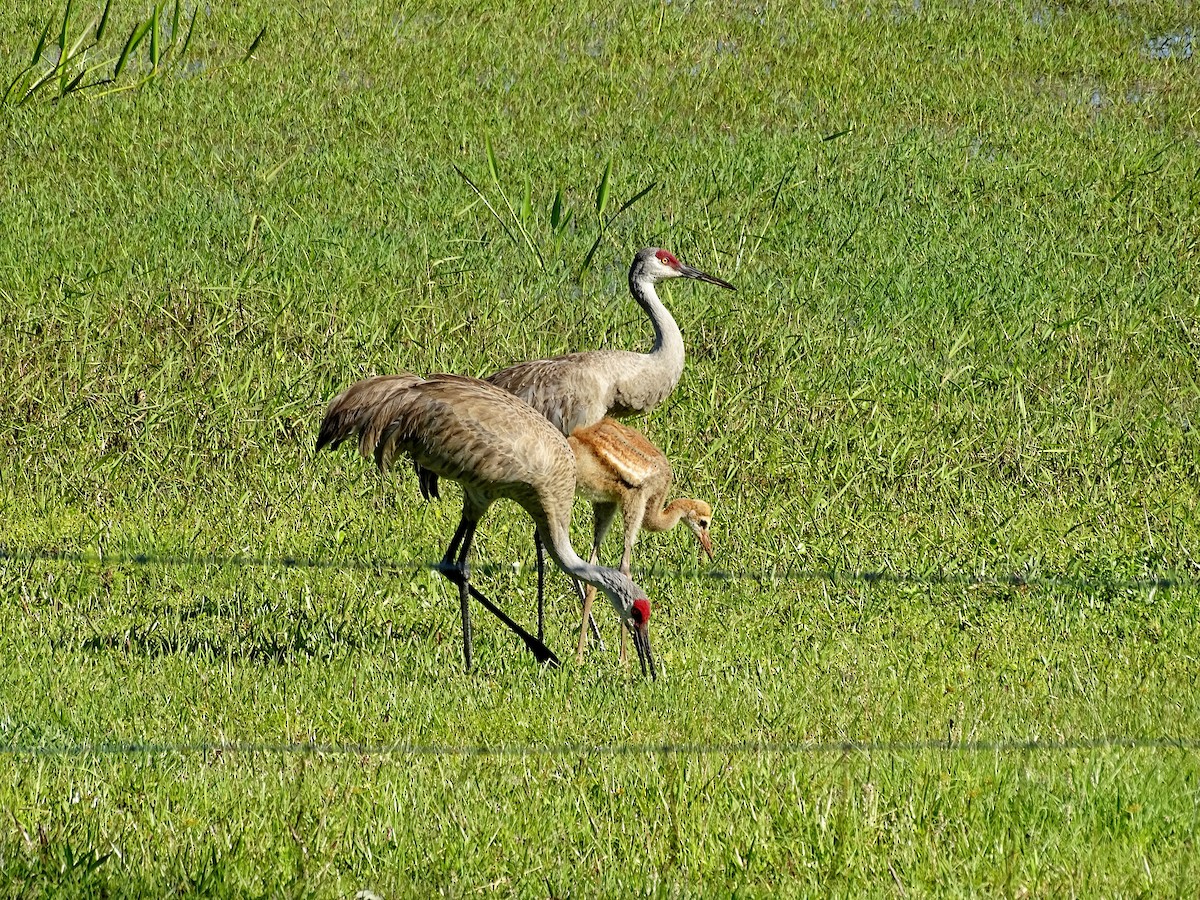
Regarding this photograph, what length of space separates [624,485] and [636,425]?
7.42ft

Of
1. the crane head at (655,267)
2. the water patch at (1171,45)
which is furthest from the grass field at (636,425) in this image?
A: the crane head at (655,267)

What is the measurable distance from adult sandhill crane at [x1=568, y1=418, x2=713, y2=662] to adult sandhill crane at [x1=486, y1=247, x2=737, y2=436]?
465 mm

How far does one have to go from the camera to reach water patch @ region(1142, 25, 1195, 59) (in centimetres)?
1552

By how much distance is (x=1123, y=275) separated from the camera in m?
11.0

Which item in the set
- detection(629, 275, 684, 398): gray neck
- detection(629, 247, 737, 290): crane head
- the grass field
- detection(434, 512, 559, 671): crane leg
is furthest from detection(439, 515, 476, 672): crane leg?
detection(629, 247, 737, 290): crane head

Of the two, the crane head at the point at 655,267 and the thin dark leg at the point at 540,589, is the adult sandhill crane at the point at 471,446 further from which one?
the crane head at the point at 655,267

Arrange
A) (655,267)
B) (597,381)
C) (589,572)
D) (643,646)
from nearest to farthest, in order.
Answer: (643,646)
(589,572)
(597,381)
(655,267)

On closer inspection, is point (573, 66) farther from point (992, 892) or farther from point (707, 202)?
point (992, 892)

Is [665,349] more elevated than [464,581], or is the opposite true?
[665,349]

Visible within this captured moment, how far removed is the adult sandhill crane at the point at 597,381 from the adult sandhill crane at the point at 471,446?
937mm

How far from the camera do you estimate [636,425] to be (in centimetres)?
893

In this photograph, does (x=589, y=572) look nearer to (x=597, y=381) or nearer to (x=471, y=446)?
(x=471, y=446)

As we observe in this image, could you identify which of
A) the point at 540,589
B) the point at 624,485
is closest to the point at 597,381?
the point at 624,485

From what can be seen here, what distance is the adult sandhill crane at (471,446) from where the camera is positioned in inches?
244
